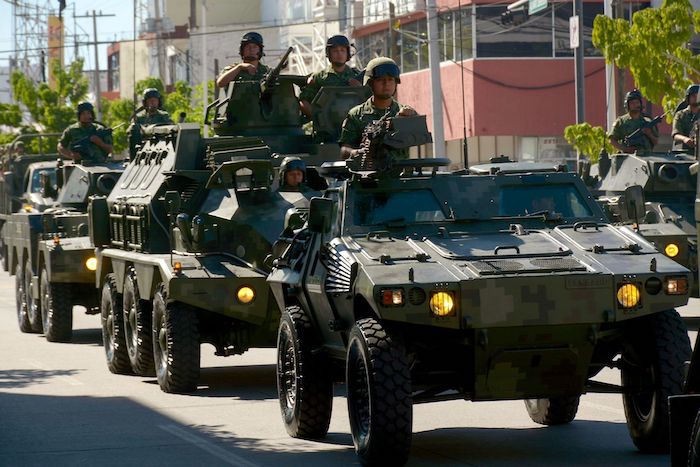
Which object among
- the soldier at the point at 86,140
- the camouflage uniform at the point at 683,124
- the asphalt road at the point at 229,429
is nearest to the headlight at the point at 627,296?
the asphalt road at the point at 229,429

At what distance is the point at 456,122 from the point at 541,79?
9.44 ft

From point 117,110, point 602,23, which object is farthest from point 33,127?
point 602,23

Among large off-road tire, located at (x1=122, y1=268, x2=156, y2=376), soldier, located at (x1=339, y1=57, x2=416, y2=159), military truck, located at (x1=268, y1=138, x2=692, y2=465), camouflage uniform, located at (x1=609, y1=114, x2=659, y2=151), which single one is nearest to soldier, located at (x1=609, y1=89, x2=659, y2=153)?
camouflage uniform, located at (x1=609, y1=114, x2=659, y2=151)

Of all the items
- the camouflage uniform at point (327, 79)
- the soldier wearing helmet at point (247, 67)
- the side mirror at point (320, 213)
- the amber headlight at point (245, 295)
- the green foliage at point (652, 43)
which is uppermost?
the green foliage at point (652, 43)

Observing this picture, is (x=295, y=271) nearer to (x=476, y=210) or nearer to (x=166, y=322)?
(x=476, y=210)

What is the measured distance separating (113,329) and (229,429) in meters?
4.98

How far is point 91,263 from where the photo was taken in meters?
21.0

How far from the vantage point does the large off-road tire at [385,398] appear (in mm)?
→ 10469

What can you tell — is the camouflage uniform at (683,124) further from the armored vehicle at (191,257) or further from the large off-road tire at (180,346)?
the large off-road tire at (180,346)

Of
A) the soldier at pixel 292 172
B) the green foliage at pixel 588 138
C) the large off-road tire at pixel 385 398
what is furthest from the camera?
the green foliage at pixel 588 138

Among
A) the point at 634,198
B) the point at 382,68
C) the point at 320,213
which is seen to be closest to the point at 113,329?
the point at 382,68

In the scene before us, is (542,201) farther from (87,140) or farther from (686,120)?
(87,140)

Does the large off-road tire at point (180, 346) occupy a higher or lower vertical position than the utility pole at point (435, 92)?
lower

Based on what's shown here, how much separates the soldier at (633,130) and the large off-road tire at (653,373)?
46.4 ft
